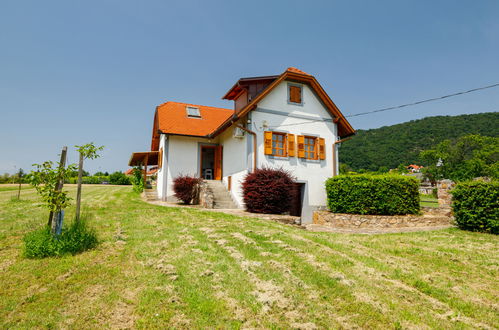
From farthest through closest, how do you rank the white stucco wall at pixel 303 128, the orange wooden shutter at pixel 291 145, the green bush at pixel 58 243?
the orange wooden shutter at pixel 291 145 → the white stucco wall at pixel 303 128 → the green bush at pixel 58 243

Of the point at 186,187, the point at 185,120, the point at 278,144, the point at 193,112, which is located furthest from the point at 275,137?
the point at 193,112

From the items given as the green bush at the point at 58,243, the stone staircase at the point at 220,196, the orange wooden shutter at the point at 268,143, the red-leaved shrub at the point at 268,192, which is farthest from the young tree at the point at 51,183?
the orange wooden shutter at the point at 268,143

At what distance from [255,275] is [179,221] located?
469 centimetres

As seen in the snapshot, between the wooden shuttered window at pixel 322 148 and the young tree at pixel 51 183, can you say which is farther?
the wooden shuttered window at pixel 322 148

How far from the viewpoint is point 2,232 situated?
6293mm

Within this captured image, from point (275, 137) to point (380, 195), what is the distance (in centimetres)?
543

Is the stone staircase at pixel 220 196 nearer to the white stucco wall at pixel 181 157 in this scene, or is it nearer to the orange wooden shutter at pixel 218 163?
the orange wooden shutter at pixel 218 163

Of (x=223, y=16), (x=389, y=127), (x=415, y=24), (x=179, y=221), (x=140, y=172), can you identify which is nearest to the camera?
(x=179, y=221)

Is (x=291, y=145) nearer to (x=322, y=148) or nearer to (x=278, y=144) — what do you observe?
(x=278, y=144)

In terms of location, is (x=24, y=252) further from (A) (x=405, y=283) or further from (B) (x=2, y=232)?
(A) (x=405, y=283)

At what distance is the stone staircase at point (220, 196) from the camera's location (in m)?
13.5

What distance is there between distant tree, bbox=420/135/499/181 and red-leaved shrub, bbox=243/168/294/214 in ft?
176

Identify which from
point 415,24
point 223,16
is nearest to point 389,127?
point 415,24

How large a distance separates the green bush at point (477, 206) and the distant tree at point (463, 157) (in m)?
51.8
